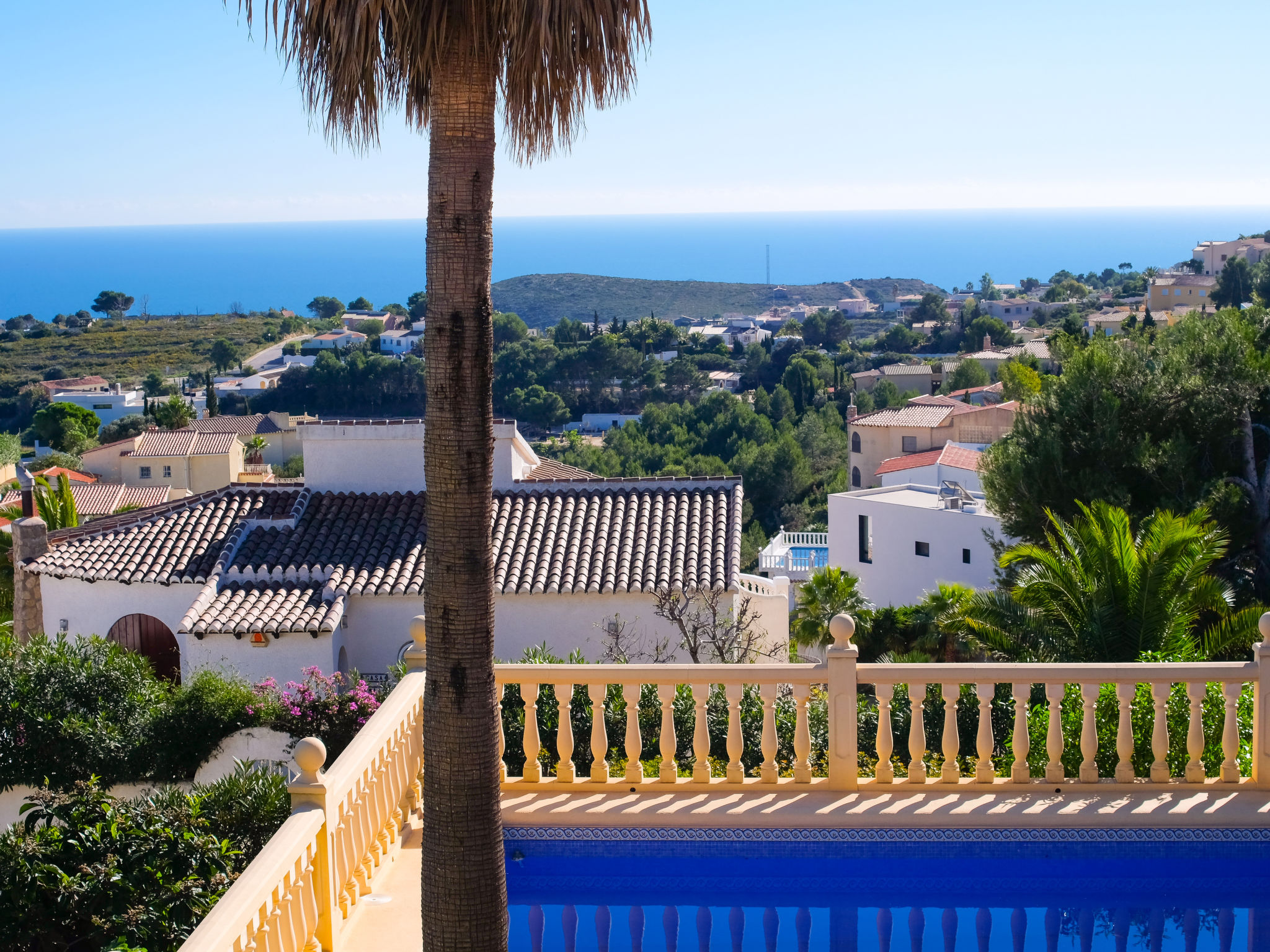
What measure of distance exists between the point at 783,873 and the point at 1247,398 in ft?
47.2

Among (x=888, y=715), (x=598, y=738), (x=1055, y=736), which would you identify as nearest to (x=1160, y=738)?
(x=1055, y=736)

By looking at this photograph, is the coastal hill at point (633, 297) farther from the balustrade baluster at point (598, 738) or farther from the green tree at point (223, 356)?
the balustrade baluster at point (598, 738)

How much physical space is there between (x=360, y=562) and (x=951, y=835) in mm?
11188

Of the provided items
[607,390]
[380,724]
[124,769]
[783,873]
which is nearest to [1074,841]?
[783,873]

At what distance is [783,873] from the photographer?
663cm

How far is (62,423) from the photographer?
69.2 m

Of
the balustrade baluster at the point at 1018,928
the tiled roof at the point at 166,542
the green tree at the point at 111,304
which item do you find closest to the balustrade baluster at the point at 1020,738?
the balustrade baluster at the point at 1018,928

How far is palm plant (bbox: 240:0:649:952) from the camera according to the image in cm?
426

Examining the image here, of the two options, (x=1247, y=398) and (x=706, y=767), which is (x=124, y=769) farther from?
(x=1247, y=398)

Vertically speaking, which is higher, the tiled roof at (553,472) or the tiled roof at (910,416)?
the tiled roof at (553,472)

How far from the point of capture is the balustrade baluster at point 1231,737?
6.73 m

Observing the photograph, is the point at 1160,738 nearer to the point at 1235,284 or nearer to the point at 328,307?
the point at 1235,284

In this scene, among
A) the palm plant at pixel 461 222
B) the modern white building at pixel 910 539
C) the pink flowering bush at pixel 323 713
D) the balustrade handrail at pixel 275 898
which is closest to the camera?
the balustrade handrail at pixel 275 898

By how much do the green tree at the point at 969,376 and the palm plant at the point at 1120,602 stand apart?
60.2 meters
